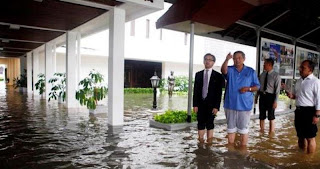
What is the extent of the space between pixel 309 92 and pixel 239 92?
1.21m

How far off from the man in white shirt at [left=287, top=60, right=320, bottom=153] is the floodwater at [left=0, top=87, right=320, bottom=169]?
394 millimetres

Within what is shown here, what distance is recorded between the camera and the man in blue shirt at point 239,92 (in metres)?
4.68

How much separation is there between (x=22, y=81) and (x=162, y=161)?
2010 centimetres

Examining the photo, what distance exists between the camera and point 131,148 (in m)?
5.02

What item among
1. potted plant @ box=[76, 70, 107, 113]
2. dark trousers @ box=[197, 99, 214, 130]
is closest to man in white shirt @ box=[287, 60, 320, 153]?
dark trousers @ box=[197, 99, 214, 130]

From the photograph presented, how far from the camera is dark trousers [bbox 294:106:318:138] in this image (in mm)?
4637

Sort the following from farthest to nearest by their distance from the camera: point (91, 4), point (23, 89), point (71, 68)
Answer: point (23, 89), point (71, 68), point (91, 4)

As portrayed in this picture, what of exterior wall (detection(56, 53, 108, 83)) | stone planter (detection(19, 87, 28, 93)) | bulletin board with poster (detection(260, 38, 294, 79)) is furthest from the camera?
exterior wall (detection(56, 53, 108, 83))

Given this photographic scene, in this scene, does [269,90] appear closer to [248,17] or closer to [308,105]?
[308,105]

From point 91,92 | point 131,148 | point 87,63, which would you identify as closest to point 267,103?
point 131,148

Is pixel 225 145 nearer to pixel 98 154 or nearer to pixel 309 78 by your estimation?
pixel 309 78

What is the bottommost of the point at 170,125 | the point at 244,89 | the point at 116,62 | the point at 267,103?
the point at 170,125

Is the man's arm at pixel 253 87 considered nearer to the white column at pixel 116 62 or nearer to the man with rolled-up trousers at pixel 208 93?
the man with rolled-up trousers at pixel 208 93

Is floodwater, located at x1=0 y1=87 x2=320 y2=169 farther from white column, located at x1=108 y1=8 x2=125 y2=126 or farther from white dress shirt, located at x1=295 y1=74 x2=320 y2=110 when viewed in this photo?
white dress shirt, located at x1=295 y1=74 x2=320 y2=110
